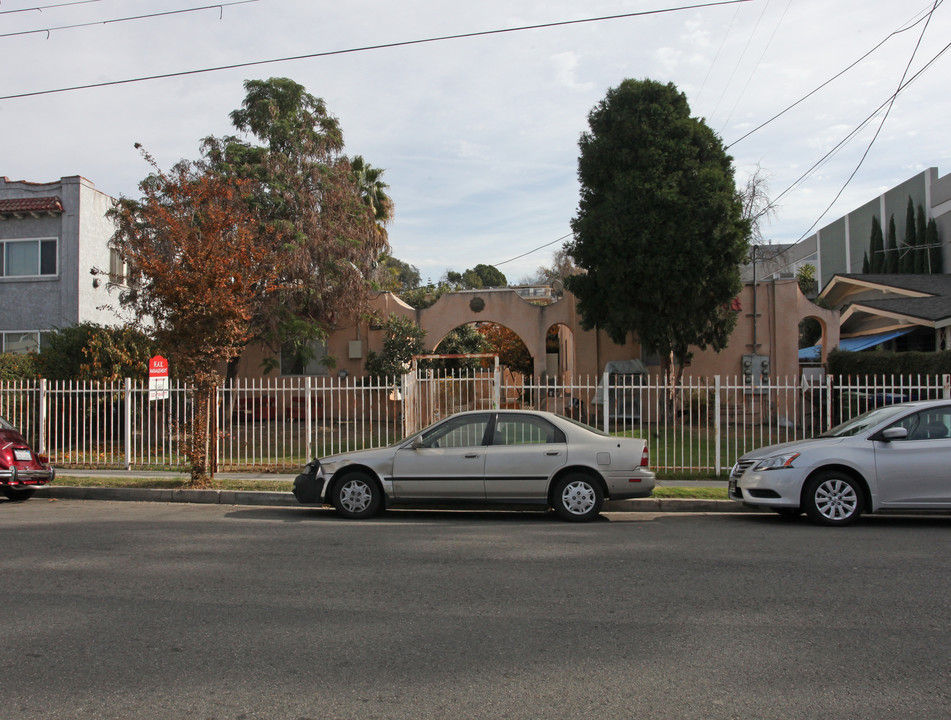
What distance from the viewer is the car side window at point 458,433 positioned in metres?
10.1

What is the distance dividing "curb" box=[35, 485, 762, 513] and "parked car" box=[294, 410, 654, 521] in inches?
52.2

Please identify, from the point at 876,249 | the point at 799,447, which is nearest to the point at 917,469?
the point at 799,447

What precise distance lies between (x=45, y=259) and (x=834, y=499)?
22.2 metres

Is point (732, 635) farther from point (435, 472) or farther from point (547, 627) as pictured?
point (435, 472)

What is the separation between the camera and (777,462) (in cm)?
948

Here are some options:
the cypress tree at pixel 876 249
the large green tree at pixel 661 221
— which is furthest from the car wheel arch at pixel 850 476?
the cypress tree at pixel 876 249

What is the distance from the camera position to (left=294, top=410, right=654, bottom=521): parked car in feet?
32.0

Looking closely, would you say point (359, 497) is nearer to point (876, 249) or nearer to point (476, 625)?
point (476, 625)

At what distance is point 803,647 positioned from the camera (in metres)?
4.75

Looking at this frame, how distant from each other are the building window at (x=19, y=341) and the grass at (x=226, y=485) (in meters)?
10.5

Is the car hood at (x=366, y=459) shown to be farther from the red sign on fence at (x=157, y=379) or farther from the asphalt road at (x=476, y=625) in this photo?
the red sign on fence at (x=157, y=379)

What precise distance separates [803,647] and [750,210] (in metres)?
24.6

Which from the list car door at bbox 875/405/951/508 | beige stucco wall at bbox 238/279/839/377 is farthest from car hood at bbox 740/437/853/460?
beige stucco wall at bbox 238/279/839/377

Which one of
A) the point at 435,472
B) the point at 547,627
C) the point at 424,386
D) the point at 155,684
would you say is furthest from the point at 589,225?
the point at 155,684
